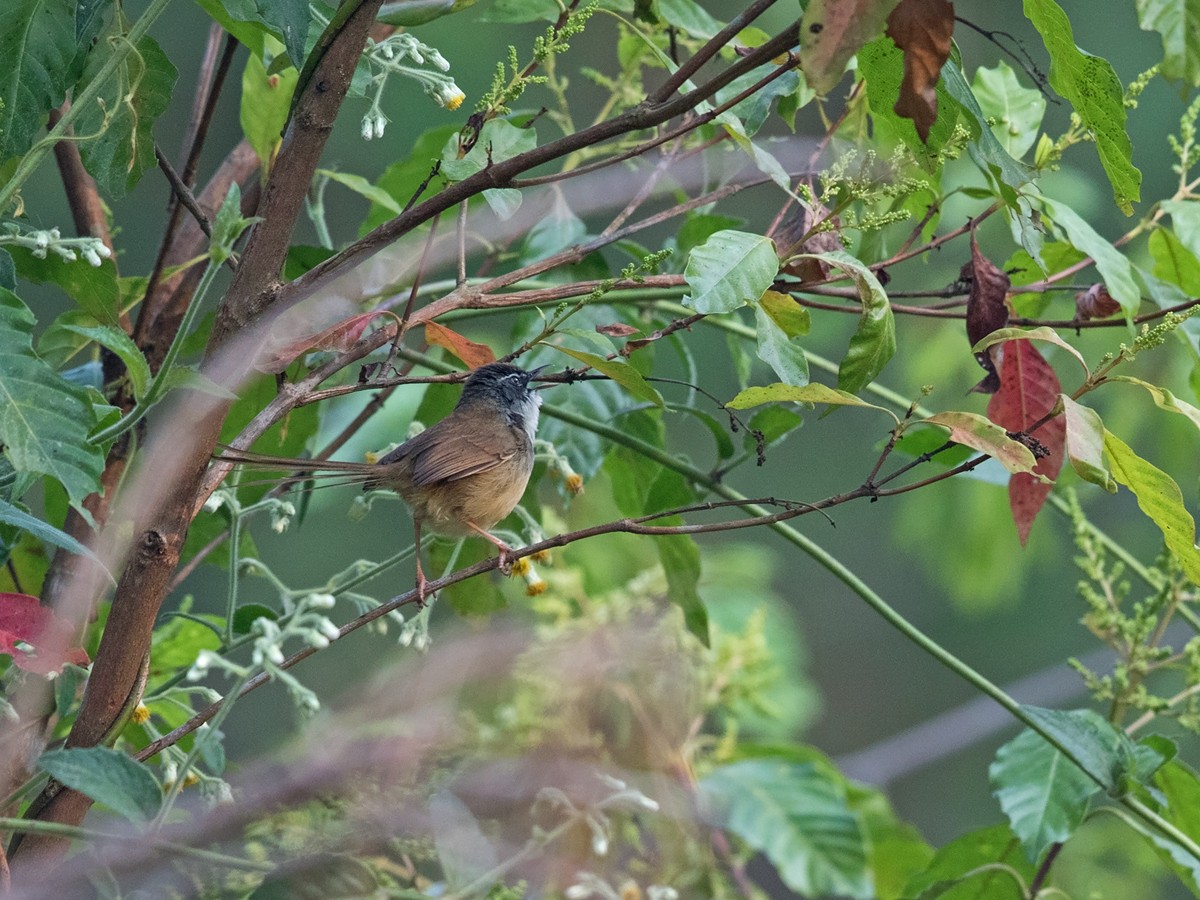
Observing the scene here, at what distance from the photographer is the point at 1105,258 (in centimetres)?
158

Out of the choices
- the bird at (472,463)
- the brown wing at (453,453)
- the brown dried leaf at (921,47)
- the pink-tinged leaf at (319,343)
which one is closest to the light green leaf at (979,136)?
the brown dried leaf at (921,47)


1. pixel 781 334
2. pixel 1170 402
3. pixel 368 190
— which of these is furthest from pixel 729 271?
pixel 368 190

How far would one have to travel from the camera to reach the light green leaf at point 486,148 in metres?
1.53

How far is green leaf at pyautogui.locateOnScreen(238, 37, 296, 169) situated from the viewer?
1914 millimetres

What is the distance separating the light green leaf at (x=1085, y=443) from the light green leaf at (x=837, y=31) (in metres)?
0.44

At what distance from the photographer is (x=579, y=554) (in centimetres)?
318

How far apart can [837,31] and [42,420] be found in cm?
82

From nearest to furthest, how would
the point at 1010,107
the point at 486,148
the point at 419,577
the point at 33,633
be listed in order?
the point at 33,633, the point at 486,148, the point at 1010,107, the point at 419,577

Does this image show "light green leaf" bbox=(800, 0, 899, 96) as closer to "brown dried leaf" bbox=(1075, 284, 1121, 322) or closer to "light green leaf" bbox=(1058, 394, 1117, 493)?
"light green leaf" bbox=(1058, 394, 1117, 493)

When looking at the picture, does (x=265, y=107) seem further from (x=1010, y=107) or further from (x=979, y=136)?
(x=1010, y=107)

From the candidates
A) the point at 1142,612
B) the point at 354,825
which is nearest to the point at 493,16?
the point at 354,825

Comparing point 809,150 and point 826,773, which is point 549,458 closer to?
point 809,150

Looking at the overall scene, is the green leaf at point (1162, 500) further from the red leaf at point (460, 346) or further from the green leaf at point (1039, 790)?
the red leaf at point (460, 346)

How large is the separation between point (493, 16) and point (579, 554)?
62.5 inches
